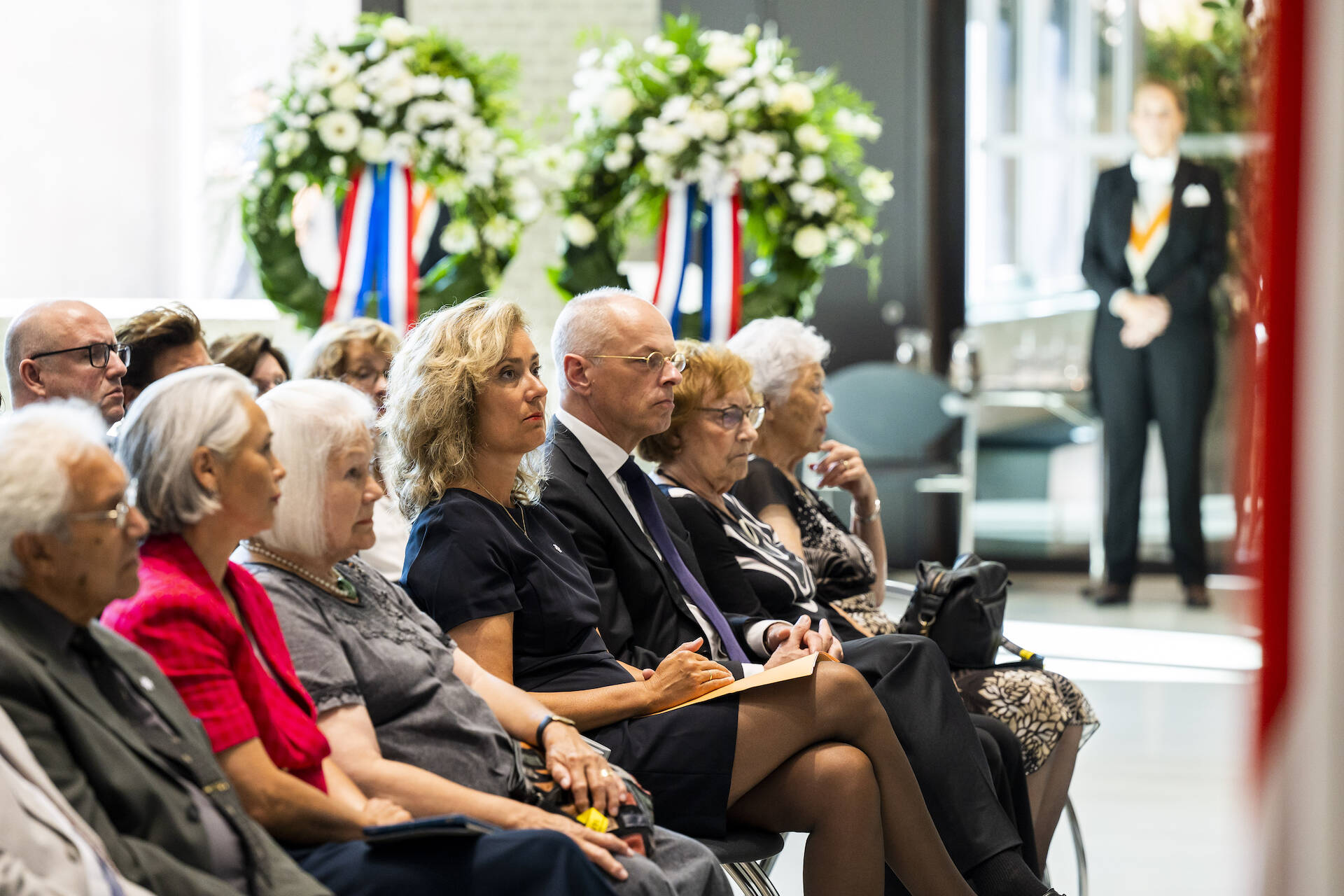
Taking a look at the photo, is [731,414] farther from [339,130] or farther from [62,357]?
[339,130]

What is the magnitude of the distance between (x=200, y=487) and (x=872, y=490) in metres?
2.15

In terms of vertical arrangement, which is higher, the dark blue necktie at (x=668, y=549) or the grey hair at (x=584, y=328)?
the grey hair at (x=584, y=328)

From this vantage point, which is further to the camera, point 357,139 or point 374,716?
point 357,139

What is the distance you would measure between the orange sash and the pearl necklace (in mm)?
6009

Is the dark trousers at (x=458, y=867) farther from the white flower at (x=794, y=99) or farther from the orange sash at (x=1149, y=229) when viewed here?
the orange sash at (x=1149, y=229)

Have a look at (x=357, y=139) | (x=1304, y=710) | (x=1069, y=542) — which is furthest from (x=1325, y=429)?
(x=1069, y=542)

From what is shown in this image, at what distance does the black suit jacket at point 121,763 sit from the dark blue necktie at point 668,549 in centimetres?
122

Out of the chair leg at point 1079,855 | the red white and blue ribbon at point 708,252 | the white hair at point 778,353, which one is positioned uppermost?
the red white and blue ribbon at point 708,252

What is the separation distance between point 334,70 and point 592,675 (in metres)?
A: 3.00

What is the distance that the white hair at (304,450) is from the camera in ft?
6.36

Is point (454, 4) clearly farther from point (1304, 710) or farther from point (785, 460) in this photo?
point (1304, 710)

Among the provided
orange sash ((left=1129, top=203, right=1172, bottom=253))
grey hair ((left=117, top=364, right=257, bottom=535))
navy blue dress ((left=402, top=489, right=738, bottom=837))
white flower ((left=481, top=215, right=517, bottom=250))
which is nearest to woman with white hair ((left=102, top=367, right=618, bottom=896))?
grey hair ((left=117, top=364, right=257, bottom=535))

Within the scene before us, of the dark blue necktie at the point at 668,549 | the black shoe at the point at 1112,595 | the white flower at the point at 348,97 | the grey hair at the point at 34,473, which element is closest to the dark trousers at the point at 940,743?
the dark blue necktie at the point at 668,549

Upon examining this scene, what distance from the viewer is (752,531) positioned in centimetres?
308
